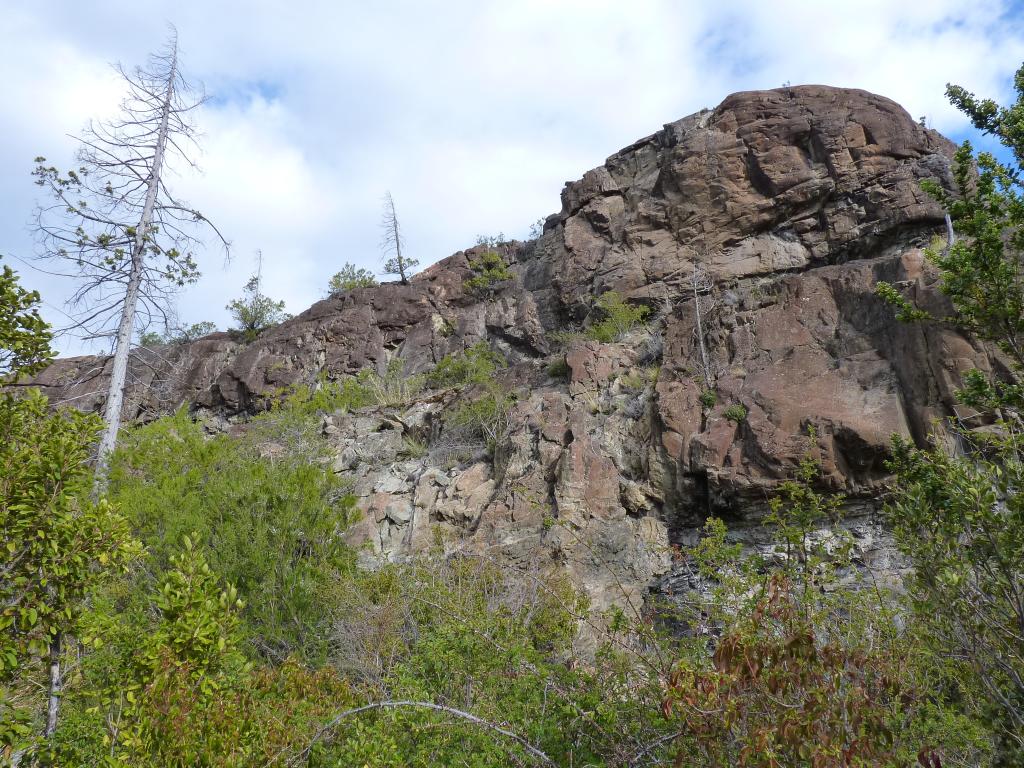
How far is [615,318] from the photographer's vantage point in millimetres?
19516

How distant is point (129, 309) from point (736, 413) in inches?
504

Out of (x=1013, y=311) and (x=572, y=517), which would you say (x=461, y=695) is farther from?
(x=572, y=517)

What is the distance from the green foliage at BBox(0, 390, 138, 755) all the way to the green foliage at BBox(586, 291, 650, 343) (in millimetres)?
16200

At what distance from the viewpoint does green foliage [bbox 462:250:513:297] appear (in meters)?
27.4

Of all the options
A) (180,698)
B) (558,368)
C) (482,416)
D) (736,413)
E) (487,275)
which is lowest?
(180,698)

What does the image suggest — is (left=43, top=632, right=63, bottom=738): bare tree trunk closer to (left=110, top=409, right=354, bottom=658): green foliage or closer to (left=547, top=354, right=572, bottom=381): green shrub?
(left=110, top=409, right=354, bottom=658): green foliage

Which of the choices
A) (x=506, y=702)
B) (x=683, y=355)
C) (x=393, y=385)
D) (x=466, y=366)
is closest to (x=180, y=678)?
(x=506, y=702)

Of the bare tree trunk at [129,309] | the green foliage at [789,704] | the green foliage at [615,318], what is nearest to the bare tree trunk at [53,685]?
the green foliage at [789,704]

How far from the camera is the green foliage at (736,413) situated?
43.9 ft

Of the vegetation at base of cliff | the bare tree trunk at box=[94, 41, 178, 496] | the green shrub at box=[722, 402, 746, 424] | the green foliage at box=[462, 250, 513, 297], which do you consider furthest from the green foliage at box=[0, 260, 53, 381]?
the green foliage at box=[462, 250, 513, 297]

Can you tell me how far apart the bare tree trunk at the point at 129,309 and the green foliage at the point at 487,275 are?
48.1ft

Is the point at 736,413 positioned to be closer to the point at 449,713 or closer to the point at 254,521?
the point at 254,521

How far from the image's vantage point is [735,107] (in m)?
21.5

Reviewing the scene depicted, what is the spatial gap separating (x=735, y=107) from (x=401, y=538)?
1752cm
